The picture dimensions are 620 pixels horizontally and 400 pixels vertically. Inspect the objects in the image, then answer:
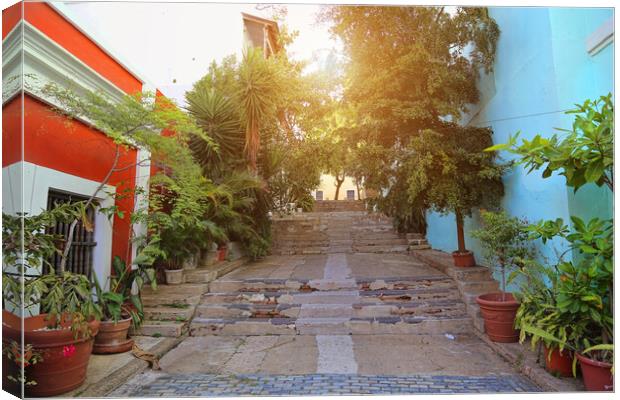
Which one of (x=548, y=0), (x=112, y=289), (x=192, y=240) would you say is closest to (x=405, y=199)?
(x=548, y=0)

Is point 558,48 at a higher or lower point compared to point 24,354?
higher

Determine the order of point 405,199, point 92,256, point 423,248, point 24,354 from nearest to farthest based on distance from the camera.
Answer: point 24,354, point 92,256, point 405,199, point 423,248

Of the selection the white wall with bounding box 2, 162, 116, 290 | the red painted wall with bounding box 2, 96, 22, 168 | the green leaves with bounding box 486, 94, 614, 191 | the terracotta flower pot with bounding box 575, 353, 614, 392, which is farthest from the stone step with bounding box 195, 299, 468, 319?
the red painted wall with bounding box 2, 96, 22, 168

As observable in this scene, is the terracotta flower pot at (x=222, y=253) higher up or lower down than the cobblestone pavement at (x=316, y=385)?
higher up

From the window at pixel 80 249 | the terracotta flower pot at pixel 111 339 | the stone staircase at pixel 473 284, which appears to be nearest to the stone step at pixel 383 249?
the stone staircase at pixel 473 284

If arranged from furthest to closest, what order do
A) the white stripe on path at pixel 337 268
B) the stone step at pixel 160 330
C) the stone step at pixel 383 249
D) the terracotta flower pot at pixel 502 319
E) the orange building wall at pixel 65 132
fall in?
the stone step at pixel 383 249 → the white stripe on path at pixel 337 268 → the stone step at pixel 160 330 → the terracotta flower pot at pixel 502 319 → the orange building wall at pixel 65 132

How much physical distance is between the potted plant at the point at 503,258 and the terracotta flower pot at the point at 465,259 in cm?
104

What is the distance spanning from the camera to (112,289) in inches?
146

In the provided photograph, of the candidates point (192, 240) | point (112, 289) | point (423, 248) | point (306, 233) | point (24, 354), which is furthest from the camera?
point (306, 233)

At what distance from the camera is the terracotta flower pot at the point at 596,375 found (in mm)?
2379

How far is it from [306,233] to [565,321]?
6.67 meters

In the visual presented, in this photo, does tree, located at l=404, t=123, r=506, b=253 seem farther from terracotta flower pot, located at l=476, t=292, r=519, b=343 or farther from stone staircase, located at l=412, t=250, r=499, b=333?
terracotta flower pot, located at l=476, t=292, r=519, b=343

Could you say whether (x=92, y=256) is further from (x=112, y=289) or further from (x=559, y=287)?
(x=559, y=287)

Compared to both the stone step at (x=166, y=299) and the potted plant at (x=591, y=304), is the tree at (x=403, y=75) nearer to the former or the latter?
the potted plant at (x=591, y=304)
